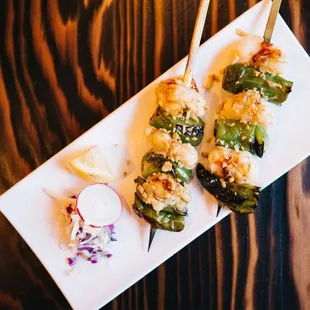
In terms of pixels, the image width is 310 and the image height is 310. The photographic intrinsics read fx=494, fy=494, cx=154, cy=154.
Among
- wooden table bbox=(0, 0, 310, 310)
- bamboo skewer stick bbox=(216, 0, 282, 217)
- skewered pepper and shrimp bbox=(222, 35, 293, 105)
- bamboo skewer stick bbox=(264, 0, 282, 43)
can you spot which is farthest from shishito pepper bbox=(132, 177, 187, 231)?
bamboo skewer stick bbox=(264, 0, 282, 43)

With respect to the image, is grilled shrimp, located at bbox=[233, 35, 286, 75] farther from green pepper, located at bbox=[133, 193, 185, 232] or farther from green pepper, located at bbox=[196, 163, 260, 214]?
green pepper, located at bbox=[133, 193, 185, 232]

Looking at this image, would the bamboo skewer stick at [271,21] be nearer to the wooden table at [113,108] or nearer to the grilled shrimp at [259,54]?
the grilled shrimp at [259,54]

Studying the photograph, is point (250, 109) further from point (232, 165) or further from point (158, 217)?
point (158, 217)

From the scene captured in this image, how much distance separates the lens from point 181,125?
2535mm

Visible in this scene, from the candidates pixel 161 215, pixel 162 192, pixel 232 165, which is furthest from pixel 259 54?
pixel 161 215

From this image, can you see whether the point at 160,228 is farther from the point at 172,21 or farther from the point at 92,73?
the point at 172,21

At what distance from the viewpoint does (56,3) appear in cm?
304

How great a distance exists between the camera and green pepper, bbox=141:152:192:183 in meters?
2.54

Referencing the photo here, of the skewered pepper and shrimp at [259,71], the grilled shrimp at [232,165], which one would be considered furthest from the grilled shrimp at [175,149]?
the skewered pepper and shrimp at [259,71]

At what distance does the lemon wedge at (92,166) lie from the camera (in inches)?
102

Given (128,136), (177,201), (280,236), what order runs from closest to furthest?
(177,201) < (128,136) < (280,236)

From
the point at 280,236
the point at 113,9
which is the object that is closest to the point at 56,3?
the point at 113,9

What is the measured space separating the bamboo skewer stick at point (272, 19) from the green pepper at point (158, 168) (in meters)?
0.84

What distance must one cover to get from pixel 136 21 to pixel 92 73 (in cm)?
41
